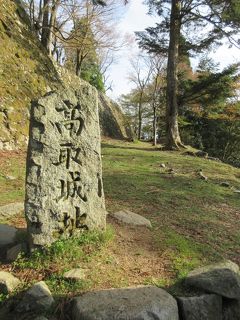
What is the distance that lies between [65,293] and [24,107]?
7585 millimetres

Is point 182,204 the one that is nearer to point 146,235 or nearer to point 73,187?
point 146,235

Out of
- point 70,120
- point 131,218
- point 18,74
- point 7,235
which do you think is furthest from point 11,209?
point 18,74

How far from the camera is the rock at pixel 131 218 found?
5.44 meters

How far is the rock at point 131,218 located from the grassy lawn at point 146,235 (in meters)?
0.15

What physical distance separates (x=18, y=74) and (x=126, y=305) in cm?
922

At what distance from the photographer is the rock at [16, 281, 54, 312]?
3.36 m

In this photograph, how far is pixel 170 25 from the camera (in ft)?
47.4

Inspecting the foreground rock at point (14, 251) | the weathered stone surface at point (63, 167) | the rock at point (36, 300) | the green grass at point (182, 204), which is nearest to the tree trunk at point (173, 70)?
the green grass at point (182, 204)

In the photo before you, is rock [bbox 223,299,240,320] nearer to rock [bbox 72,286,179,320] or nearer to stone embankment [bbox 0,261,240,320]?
stone embankment [bbox 0,261,240,320]

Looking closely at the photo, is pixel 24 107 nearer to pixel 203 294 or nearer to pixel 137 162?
pixel 137 162

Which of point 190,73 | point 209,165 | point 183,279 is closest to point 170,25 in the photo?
point 209,165

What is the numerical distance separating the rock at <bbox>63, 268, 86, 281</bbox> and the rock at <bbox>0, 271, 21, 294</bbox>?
18.9 inches

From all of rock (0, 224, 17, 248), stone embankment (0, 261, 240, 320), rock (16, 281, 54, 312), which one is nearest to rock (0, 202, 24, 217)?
rock (0, 224, 17, 248)

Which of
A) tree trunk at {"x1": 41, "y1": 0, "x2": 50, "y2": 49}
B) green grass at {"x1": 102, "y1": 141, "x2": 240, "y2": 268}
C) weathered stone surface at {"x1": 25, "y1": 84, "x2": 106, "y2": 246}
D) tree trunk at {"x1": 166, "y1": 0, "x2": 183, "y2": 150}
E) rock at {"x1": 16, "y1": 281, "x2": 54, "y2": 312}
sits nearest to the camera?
rock at {"x1": 16, "y1": 281, "x2": 54, "y2": 312}
